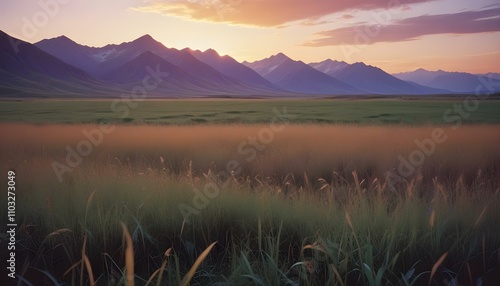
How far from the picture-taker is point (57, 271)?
2662 millimetres

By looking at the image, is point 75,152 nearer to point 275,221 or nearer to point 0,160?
point 0,160

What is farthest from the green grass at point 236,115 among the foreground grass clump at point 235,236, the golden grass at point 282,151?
the foreground grass clump at point 235,236

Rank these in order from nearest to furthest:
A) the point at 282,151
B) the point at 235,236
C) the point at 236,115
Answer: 1. the point at 235,236
2. the point at 282,151
3. the point at 236,115

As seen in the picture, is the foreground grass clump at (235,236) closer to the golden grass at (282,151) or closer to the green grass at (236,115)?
the golden grass at (282,151)

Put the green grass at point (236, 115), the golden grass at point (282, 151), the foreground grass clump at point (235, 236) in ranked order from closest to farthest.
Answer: the foreground grass clump at point (235, 236) → the golden grass at point (282, 151) → the green grass at point (236, 115)

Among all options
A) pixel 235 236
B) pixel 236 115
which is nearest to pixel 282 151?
pixel 235 236

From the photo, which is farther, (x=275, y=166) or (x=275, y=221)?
(x=275, y=166)

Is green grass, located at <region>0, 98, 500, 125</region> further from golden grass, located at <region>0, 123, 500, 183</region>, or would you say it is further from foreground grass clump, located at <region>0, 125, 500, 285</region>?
foreground grass clump, located at <region>0, 125, 500, 285</region>

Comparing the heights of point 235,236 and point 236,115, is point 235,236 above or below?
below

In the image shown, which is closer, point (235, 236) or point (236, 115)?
point (235, 236)

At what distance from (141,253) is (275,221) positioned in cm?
120

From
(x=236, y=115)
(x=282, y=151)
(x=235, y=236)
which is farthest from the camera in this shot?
(x=236, y=115)

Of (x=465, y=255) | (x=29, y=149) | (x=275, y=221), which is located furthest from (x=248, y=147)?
(x=465, y=255)

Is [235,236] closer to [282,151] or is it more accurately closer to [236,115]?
[282,151]
